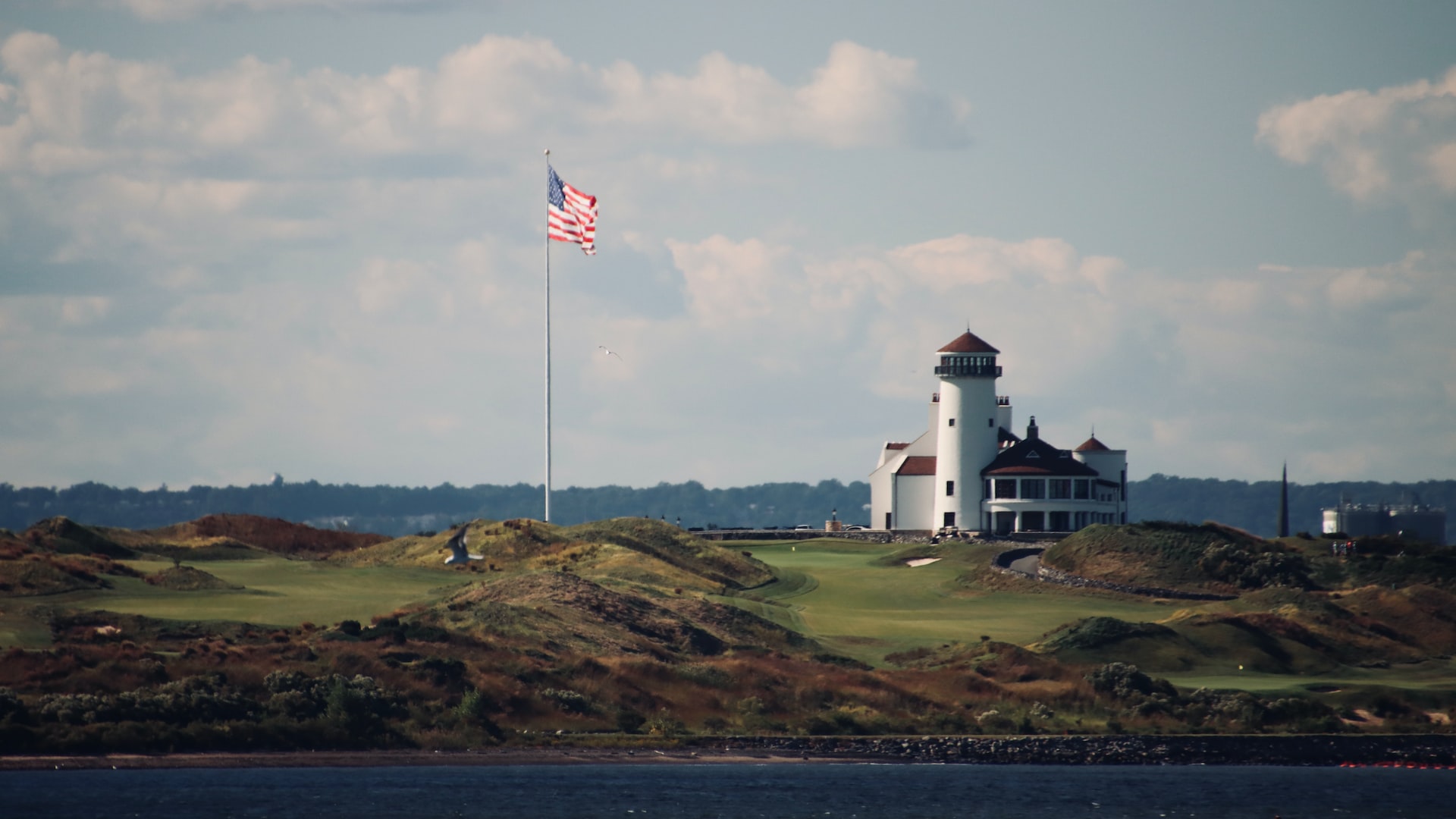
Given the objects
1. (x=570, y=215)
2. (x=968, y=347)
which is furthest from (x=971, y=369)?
(x=570, y=215)

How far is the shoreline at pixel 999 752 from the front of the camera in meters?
67.9

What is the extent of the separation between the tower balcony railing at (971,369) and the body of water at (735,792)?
6190 centimetres

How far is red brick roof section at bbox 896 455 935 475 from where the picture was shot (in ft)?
453

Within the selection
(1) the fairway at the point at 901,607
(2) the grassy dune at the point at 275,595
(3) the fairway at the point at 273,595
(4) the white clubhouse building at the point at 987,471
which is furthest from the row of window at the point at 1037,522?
(2) the grassy dune at the point at 275,595

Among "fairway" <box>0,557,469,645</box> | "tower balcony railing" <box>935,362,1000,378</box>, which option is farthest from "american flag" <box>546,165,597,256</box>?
"tower balcony railing" <box>935,362,1000,378</box>

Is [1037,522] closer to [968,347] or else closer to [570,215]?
[968,347]

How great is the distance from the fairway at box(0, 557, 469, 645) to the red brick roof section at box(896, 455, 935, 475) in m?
49.6

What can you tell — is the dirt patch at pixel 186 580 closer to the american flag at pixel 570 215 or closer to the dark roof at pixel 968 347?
the american flag at pixel 570 215

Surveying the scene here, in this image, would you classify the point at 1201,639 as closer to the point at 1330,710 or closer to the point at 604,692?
the point at 1330,710

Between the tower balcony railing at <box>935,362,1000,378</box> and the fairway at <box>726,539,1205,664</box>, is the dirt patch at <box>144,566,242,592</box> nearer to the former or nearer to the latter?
the fairway at <box>726,539,1205,664</box>

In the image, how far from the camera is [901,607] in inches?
3925

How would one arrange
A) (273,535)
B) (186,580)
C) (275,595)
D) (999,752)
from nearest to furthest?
1. (999,752)
2. (275,595)
3. (186,580)
4. (273,535)

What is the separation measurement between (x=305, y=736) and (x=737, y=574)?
4144 centimetres

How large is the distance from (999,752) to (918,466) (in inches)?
2712
